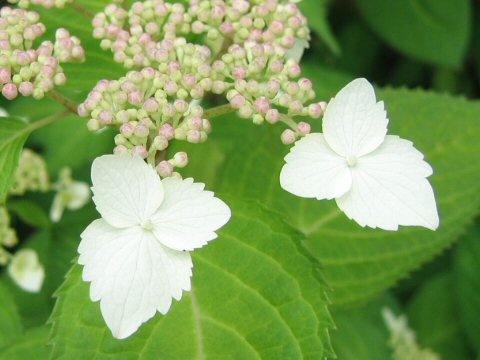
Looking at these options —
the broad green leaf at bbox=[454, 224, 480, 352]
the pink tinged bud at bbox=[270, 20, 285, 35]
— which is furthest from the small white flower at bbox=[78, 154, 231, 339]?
the broad green leaf at bbox=[454, 224, 480, 352]

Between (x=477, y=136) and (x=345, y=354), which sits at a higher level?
(x=477, y=136)

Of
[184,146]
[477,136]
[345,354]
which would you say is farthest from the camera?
[345,354]

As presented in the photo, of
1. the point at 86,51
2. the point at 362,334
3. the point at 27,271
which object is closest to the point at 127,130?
the point at 86,51

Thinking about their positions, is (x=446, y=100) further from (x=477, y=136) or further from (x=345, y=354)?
(x=345, y=354)

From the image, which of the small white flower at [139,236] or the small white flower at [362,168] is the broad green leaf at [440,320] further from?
the small white flower at [139,236]

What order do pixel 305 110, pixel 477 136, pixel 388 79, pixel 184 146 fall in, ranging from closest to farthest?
pixel 305 110 → pixel 477 136 → pixel 184 146 → pixel 388 79

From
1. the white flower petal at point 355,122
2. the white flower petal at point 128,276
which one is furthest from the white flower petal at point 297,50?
the white flower petal at point 128,276

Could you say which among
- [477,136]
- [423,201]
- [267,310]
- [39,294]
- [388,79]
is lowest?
[39,294]

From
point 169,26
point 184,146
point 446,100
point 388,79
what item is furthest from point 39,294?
point 388,79

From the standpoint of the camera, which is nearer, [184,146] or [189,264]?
[189,264]
